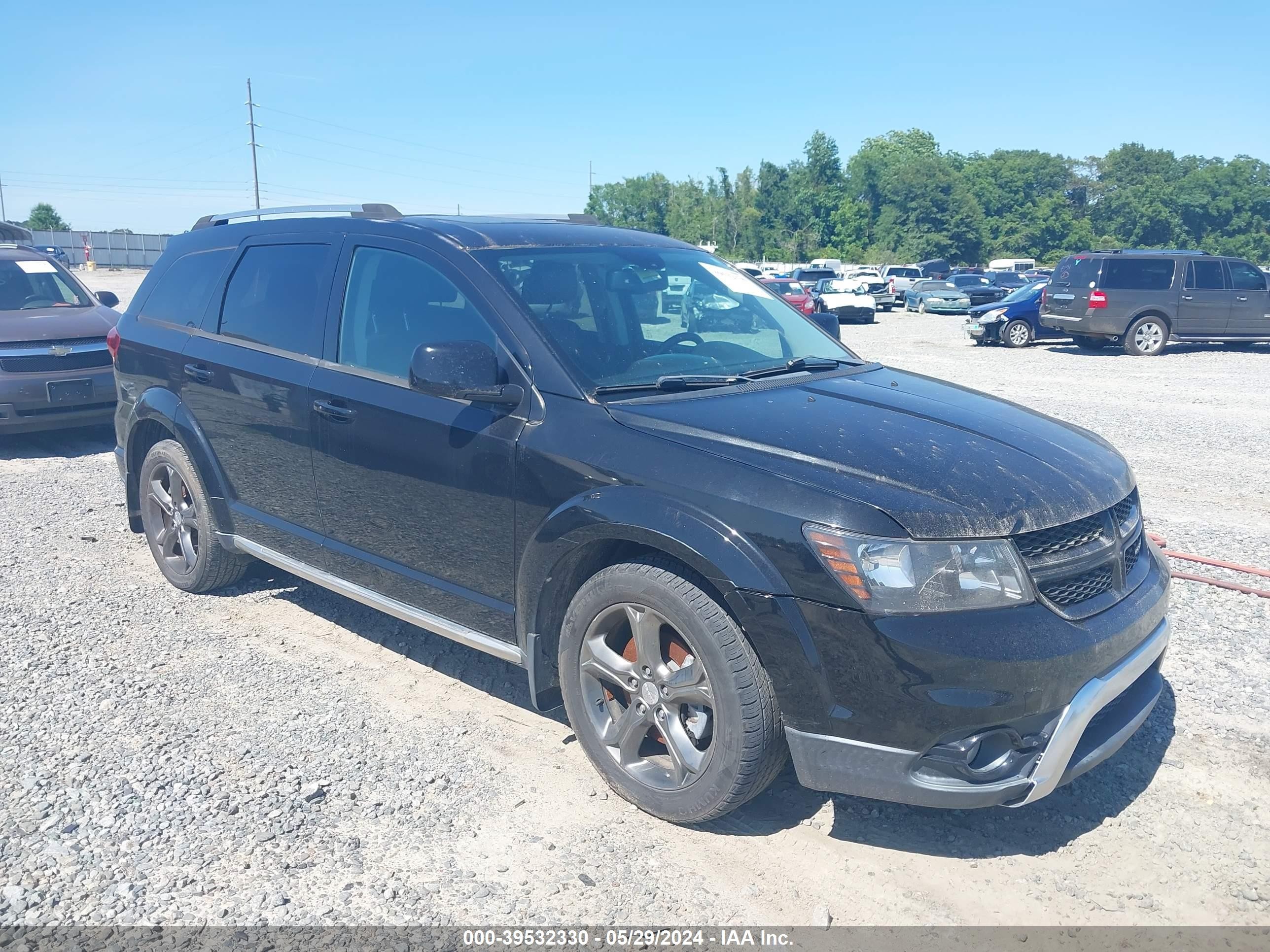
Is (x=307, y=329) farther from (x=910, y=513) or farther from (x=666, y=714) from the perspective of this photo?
(x=910, y=513)

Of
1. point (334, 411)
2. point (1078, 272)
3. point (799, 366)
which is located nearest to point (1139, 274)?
point (1078, 272)

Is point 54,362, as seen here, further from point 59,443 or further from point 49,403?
point 59,443

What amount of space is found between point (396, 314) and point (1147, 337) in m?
18.9

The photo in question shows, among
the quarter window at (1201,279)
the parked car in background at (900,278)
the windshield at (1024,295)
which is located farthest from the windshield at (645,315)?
the parked car in background at (900,278)

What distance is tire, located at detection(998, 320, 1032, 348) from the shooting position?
22.0 meters

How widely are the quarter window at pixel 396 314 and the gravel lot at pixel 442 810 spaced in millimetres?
1430

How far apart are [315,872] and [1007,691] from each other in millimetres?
2108

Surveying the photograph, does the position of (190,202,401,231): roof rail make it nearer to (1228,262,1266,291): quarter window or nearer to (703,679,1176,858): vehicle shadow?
(703,679,1176,858): vehicle shadow

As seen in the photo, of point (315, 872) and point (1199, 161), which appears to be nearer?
point (315, 872)

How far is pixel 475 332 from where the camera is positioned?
3.83 m

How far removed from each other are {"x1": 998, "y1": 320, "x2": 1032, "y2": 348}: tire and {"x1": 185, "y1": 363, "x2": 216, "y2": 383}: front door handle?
2009cm

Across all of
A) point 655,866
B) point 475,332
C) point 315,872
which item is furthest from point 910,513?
point 315,872

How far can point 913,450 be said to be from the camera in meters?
3.21

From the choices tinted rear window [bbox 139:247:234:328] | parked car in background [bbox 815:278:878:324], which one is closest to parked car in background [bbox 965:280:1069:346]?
parked car in background [bbox 815:278:878:324]
